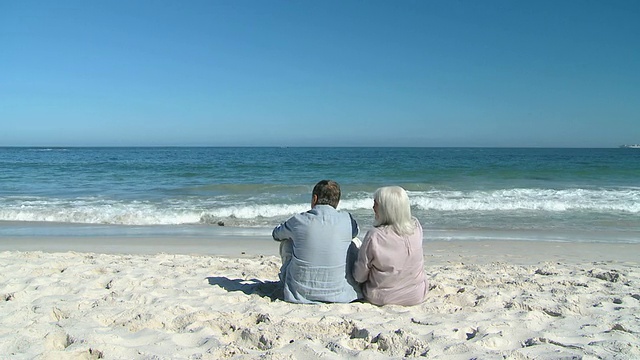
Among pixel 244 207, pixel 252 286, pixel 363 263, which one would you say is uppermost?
pixel 363 263

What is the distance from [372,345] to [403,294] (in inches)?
39.4

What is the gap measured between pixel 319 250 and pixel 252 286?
1.21 meters

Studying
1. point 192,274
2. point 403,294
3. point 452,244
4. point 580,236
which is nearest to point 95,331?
point 192,274

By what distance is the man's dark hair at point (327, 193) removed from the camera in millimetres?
4062

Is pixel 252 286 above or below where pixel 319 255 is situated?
below

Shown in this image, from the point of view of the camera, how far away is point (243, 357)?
119 inches

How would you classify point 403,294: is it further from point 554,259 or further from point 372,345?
point 554,259

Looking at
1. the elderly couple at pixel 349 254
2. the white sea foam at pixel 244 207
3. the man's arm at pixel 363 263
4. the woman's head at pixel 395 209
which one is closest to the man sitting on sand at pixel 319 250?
the elderly couple at pixel 349 254

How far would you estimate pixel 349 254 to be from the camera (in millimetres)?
4203

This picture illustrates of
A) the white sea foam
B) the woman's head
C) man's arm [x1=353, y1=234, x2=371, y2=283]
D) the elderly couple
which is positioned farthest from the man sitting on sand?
the white sea foam

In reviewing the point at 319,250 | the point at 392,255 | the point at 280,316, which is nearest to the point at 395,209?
the point at 392,255

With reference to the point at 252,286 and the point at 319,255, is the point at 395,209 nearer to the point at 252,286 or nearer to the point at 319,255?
the point at 319,255

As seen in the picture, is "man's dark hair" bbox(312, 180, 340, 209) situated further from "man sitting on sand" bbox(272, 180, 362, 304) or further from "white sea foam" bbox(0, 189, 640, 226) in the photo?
"white sea foam" bbox(0, 189, 640, 226)

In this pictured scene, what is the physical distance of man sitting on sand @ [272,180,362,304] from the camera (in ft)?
13.1
